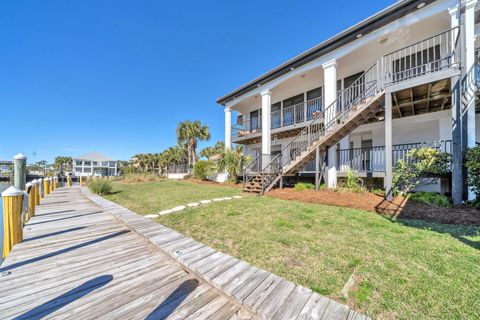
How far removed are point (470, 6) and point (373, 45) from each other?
116 inches

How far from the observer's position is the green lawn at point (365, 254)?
1.97 meters

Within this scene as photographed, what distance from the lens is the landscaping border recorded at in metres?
1.69

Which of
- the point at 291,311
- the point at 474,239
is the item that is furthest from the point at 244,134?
the point at 291,311

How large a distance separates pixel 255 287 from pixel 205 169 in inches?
546

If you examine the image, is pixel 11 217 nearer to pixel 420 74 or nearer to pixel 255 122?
pixel 420 74

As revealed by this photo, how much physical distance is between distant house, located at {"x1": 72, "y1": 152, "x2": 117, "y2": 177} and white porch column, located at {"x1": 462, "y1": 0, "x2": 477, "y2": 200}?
1917 inches

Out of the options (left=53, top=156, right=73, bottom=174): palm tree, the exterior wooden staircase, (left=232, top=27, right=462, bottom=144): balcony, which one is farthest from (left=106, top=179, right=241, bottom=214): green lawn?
(left=53, top=156, right=73, bottom=174): palm tree

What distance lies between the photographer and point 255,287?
205 centimetres

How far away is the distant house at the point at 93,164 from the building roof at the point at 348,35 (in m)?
41.6

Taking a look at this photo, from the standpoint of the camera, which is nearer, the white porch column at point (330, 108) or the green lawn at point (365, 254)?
the green lawn at point (365, 254)

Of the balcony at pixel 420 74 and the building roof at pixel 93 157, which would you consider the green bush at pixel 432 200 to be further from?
the building roof at pixel 93 157

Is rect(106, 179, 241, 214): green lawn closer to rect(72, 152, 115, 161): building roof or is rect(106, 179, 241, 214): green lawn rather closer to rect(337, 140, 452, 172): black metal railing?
rect(337, 140, 452, 172): black metal railing

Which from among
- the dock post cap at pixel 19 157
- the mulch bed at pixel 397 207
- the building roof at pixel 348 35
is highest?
the building roof at pixel 348 35

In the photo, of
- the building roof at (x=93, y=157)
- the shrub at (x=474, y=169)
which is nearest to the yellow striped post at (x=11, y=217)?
the shrub at (x=474, y=169)
